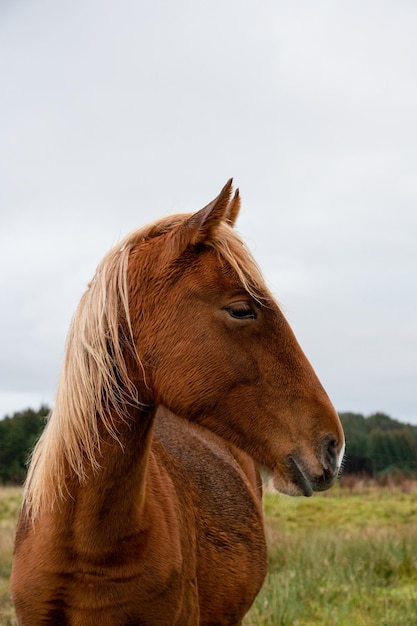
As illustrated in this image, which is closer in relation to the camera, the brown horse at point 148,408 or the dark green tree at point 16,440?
the brown horse at point 148,408

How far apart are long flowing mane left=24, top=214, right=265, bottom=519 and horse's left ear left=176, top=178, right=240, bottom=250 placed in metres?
0.06

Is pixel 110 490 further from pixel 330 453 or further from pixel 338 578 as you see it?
pixel 338 578

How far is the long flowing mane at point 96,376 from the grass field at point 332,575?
0.91 metres

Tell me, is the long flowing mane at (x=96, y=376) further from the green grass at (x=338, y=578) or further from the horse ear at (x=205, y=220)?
the green grass at (x=338, y=578)

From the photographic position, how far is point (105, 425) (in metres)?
3.20

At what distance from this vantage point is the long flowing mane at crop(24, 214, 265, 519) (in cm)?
318

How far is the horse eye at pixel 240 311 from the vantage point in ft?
10.3

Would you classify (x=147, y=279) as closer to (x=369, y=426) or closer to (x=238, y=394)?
(x=238, y=394)

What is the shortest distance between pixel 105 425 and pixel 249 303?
0.79m

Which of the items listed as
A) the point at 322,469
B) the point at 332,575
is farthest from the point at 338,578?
the point at 322,469

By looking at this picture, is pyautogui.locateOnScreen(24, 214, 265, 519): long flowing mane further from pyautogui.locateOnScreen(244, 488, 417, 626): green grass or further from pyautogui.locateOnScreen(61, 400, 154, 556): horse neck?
pyautogui.locateOnScreen(244, 488, 417, 626): green grass

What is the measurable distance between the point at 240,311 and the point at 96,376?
0.66 metres

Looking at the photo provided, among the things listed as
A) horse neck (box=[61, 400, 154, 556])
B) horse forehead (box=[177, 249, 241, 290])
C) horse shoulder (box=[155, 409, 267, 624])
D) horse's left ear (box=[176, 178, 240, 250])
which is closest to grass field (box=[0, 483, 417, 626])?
→ horse shoulder (box=[155, 409, 267, 624])

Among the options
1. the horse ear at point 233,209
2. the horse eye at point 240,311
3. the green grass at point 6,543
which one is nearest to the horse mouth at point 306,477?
the horse eye at point 240,311
